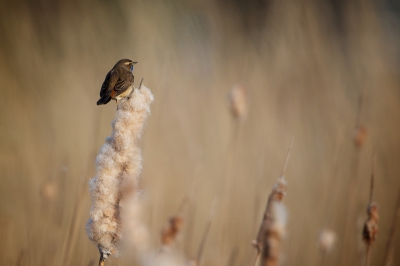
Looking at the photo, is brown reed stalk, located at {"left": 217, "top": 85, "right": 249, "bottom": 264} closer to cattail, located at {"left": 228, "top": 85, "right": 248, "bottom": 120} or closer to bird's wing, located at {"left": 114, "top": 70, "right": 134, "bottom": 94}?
cattail, located at {"left": 228, "top": 85, "right": 248, "bottom": 120}

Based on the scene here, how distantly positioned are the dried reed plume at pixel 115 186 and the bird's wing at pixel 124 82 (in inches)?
10.8

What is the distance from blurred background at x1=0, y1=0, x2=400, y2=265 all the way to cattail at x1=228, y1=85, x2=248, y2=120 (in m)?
0.85

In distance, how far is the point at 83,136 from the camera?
125 inches

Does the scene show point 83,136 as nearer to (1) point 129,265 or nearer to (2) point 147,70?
(2) point 147,70

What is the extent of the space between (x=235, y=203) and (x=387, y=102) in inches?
61.8

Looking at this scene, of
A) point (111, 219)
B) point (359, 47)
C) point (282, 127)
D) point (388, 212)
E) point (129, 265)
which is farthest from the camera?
point (359, 47)

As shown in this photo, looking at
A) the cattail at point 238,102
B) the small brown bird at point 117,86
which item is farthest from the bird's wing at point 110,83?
the cattail at point 238,102

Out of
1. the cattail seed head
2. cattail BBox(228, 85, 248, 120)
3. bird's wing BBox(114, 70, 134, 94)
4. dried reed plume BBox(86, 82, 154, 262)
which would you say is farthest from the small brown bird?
the cattail seed head

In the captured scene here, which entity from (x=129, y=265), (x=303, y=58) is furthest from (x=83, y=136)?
(x=303, y=58)

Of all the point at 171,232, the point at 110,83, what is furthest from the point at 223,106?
the point at 171,232

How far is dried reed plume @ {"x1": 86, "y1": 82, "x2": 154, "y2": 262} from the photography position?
0.91 metres

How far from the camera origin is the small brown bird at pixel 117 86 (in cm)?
130

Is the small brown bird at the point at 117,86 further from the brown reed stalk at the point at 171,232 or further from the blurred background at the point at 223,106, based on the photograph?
the blurred background at the point at 223,106

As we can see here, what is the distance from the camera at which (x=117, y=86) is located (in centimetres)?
132
